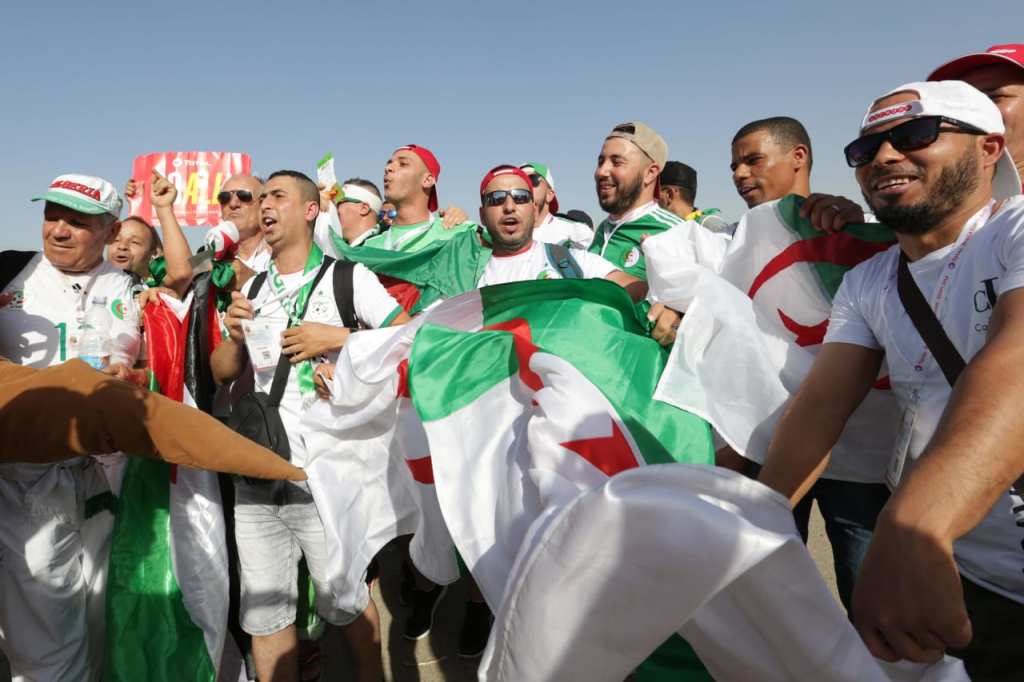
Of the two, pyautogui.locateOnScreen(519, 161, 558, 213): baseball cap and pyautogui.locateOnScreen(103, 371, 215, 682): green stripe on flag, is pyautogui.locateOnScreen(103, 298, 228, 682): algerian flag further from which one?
pyautogui.locateOnScreen(519, 161, 558, 213): baseball cap

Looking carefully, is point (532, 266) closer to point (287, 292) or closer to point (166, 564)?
point (287, 292)

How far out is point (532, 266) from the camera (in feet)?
11.7

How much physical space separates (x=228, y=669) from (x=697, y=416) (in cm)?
297

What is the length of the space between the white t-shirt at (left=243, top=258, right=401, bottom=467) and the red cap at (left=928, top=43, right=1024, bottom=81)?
2338 millimetres

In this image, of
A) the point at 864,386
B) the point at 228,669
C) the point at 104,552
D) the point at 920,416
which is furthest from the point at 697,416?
the point at 228,669

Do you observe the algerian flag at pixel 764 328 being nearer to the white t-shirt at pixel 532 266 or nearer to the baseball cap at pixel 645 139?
the white t-shirt at pixel 532 266

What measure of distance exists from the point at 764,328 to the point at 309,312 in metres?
1.97

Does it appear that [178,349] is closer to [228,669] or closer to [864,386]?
[228,669]

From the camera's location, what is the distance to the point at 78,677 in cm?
264

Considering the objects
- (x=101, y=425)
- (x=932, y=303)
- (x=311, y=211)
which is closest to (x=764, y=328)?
(x=932, y=303)

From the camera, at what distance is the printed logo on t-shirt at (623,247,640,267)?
3707mm

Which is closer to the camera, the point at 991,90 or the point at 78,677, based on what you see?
the point at 991,90

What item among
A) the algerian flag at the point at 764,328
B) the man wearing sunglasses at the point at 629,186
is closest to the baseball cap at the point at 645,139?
the man wearing sunglasses at the point at 629,186

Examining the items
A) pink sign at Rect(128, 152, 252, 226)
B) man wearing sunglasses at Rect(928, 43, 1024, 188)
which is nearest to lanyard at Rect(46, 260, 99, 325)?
man wearing sunglasses at Rect(928, 43, 1024, 188)
